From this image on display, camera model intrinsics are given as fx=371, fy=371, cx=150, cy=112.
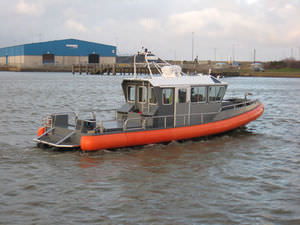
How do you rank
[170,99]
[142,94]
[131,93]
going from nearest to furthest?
[170,99], [142,94], [131,93]

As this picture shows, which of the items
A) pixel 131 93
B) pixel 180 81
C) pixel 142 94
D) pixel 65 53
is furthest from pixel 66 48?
pixel 180 81

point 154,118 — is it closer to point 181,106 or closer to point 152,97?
point 152,97

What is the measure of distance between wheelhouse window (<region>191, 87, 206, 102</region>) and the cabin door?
1.09 feet

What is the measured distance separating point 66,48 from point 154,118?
3538 inches

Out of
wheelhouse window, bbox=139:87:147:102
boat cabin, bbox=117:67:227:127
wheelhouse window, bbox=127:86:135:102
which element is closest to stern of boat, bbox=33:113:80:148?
boat cabin, bbox=117:67:227:127

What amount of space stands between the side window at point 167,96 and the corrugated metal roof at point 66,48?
290 ft

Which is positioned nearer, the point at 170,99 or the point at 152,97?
the point at 152,97

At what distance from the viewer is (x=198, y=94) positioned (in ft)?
55.7

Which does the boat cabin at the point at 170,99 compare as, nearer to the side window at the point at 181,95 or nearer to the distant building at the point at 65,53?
the side window at the point at 181,95

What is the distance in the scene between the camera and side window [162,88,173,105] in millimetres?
15875

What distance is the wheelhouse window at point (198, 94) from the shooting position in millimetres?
16750

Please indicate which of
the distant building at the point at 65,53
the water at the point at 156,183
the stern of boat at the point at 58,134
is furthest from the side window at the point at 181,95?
the distant building at the point at 65,53

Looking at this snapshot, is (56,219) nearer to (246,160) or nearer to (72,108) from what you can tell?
(246,160)

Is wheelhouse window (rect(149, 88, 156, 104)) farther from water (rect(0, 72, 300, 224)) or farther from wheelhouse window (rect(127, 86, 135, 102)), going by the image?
water (rect(0, 72, 300, 224))
